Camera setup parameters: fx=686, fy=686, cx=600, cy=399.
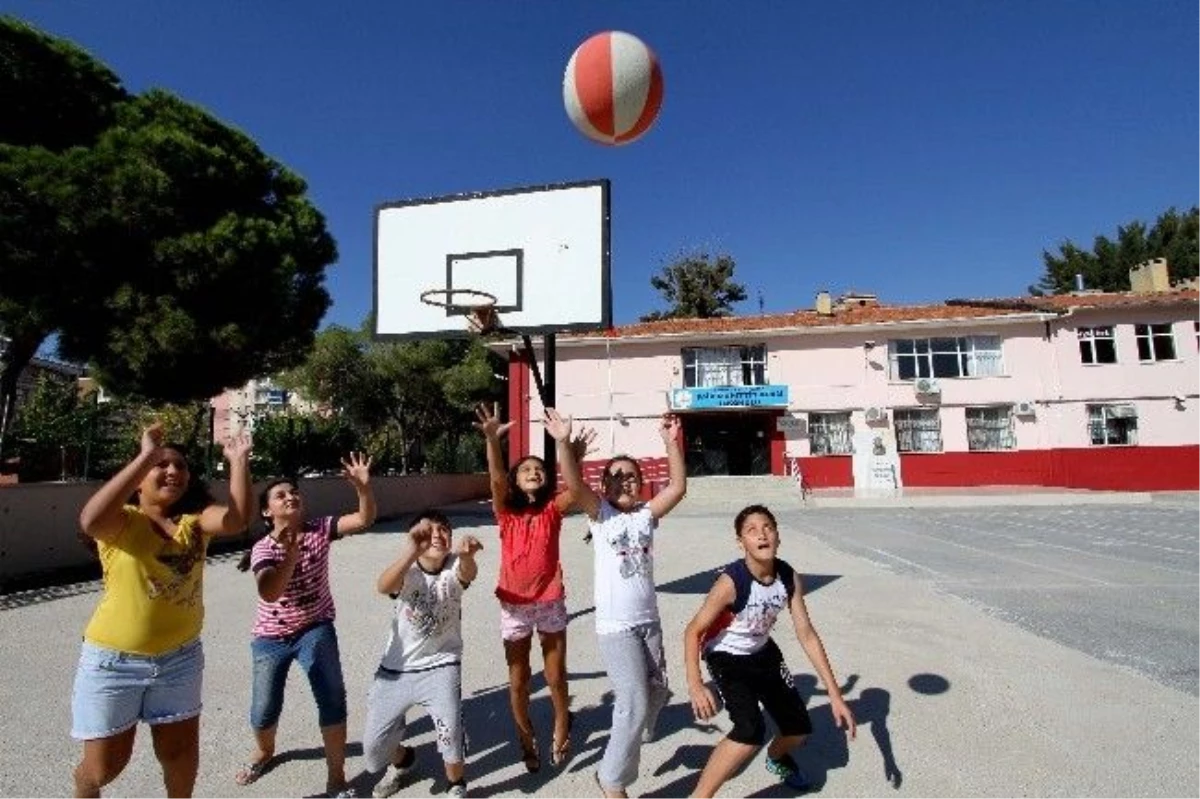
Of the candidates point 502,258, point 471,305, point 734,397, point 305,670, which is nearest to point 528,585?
point 305,670

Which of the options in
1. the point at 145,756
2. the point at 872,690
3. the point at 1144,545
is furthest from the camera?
the point at 1144,545

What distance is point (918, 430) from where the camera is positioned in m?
26.7

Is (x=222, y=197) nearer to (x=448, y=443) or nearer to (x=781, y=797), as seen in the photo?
(x=781, y=797)

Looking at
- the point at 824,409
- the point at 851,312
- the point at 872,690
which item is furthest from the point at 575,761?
the point at 851,312

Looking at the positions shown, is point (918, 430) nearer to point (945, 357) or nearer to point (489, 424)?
point (945, 357)

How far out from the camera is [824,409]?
1064 inches

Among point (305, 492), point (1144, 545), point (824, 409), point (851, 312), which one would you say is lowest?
point (1144, 545)

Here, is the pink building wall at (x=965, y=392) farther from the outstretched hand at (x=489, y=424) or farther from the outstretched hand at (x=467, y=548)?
the outstretched hand at (x=467, y=548)

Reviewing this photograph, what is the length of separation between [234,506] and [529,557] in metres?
1.54

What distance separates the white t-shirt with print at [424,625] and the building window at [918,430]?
2613cm

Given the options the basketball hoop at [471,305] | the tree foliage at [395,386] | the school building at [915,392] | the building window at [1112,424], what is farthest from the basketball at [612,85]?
the tree foliage at [395,386]

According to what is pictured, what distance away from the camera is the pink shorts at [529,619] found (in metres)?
3.74

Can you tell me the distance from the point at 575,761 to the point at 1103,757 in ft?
9.12

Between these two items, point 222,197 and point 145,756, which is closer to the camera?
point 145,756
